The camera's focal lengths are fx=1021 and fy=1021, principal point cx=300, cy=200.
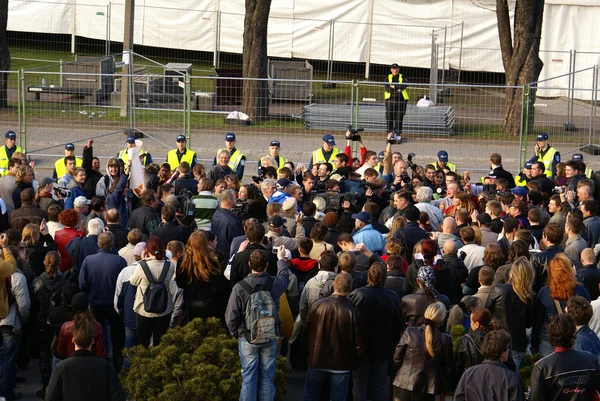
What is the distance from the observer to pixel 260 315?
344 inches

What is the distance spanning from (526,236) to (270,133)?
10394 mm

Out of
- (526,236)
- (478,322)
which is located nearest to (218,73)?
(526,236)

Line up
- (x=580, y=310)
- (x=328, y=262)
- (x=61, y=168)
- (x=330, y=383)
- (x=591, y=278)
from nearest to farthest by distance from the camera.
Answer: (x=580, y=310)
(x=330, y=383)
(x=328, y=262)
(x=591, y=278)
(x=61, y=168)

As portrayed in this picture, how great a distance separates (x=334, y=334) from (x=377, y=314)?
44 cm

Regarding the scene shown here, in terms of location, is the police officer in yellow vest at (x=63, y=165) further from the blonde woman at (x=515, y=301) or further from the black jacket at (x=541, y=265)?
the blonde woman at (x=515, y=301)

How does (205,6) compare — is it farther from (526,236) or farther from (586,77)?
(526,236)

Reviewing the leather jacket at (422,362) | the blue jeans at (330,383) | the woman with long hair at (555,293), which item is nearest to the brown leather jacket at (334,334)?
the blue jeans at (330,383)

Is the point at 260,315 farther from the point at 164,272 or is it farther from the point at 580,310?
the point at 580,310

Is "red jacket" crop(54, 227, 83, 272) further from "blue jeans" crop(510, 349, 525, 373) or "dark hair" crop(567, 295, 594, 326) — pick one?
"dark hair" crop(567, 295, 594, 326)

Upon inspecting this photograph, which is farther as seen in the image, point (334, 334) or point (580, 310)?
point (334, 334)

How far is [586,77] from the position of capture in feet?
91.0

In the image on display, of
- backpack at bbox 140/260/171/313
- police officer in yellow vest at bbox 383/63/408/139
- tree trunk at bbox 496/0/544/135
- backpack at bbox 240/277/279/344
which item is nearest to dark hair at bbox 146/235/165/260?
backpack at bbox 140/260/171/313

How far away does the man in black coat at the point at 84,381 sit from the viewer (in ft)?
23.7

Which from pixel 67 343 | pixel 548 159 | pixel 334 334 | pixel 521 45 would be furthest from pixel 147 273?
pixel 521 45
